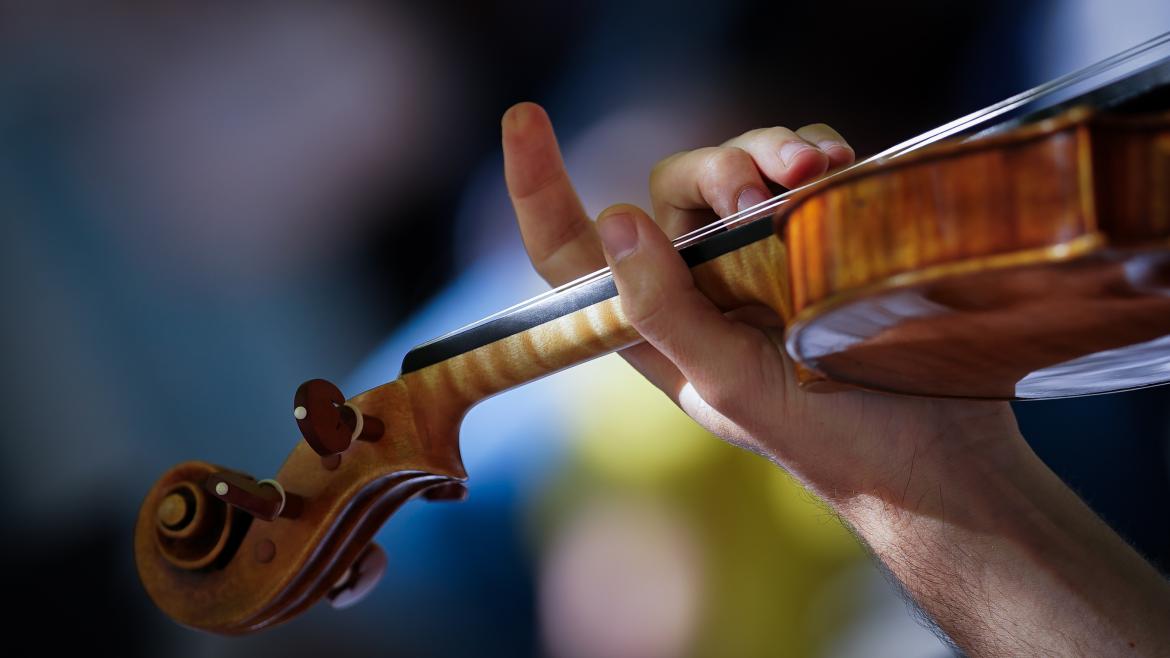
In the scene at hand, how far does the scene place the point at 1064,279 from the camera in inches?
16.4

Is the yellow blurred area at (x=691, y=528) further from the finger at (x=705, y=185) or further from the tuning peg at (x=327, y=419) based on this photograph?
the tuning peg at (x=327, y=419)

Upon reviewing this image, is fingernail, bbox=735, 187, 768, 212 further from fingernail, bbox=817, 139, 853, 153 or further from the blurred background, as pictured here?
the blurred background

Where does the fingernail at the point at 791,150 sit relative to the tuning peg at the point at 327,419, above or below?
above

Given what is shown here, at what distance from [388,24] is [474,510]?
0.89m

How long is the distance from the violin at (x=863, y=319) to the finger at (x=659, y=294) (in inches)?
0.9

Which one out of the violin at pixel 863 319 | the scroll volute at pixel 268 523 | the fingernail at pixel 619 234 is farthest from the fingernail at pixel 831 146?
the scroll volute at pixel 268 523

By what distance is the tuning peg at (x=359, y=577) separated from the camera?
858 millimetres

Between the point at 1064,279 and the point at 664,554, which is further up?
the point at 1064,279

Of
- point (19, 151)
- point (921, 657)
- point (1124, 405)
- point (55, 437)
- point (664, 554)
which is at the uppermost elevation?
point (19, 151)

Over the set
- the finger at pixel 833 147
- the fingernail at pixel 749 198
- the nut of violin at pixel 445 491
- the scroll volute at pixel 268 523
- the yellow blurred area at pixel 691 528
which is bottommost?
the yellow blurred area at pixel 691 528

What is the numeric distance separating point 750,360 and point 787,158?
0.19m

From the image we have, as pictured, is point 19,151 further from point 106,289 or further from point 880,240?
point 880,240

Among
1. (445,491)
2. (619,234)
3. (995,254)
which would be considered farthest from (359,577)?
(995,254)

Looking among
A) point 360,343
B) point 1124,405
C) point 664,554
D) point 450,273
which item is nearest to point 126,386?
point 360,343
